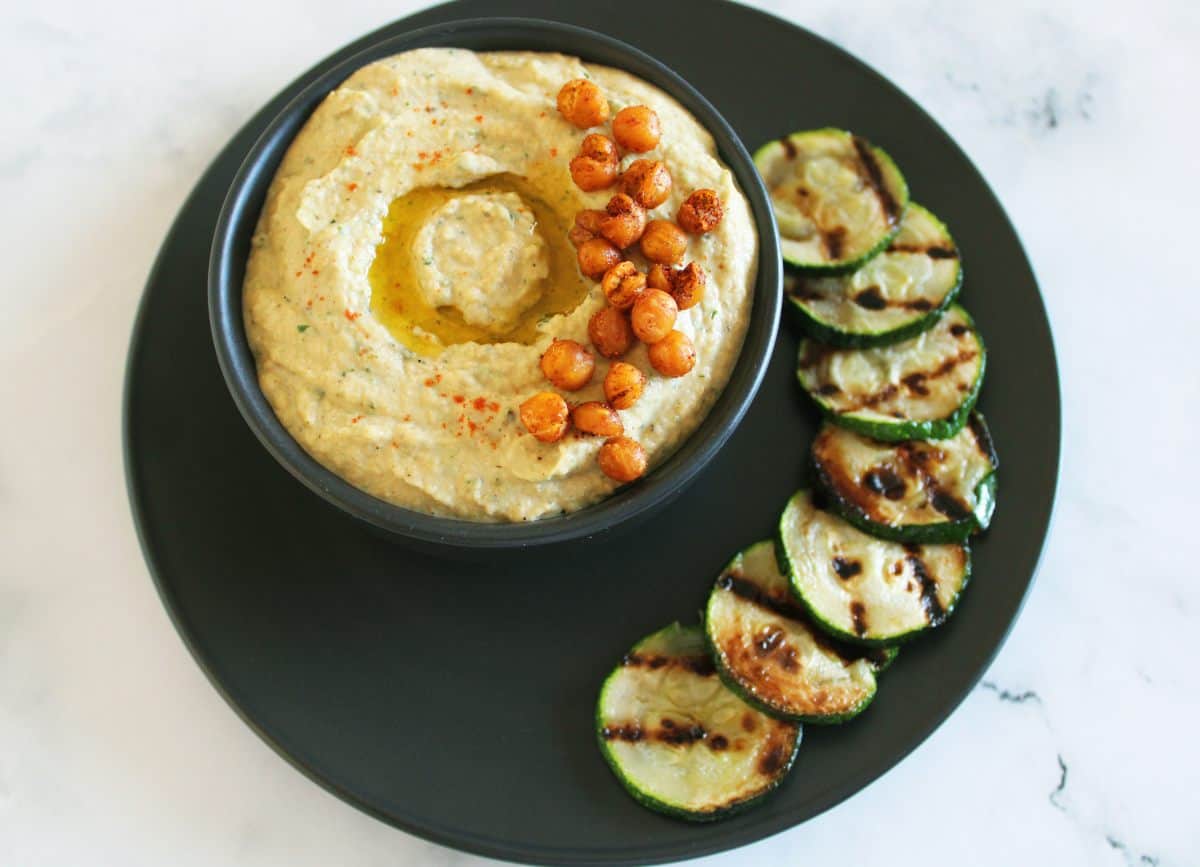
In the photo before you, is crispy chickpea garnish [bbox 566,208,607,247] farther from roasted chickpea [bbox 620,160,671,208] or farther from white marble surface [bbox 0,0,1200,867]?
white marble surface [bbox 0,0,1200,867]

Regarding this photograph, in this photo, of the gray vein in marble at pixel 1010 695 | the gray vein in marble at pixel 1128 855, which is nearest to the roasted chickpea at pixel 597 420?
the gray vein in marble at pixel 1010 695

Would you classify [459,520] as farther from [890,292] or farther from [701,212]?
[890,292]

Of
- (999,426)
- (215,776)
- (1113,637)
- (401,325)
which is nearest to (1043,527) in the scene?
(999,426)

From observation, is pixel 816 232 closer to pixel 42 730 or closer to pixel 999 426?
pixel 999 426

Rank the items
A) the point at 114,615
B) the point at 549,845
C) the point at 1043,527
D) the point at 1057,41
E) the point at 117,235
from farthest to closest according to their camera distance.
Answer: the point at 1057,41 < the point at 117,235 < the point at 114,615 < the point at 1043,527 < the point at 549,845

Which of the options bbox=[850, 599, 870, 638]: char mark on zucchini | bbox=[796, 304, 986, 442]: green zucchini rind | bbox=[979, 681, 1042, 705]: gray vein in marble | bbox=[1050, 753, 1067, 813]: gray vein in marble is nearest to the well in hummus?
bbox=[796, 304, 986, 442]: green zucchini rind
